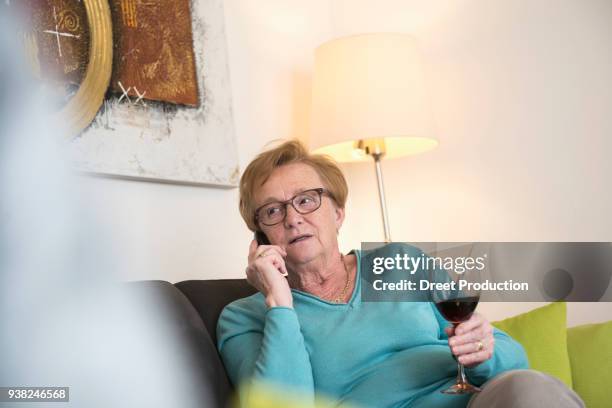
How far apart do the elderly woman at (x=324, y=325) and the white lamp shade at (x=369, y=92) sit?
2.11 ft

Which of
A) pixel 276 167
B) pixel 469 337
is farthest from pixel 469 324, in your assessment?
pixel 276 167

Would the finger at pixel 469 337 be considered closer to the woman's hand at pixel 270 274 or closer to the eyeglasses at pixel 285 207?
the woman's hand at pixel 270 274

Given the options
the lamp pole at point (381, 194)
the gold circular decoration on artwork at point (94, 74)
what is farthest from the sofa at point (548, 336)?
the lamp pole at point (381, 194)

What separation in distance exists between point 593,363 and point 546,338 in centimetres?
13

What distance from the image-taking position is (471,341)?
1.42m

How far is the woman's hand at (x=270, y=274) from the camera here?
1.68m

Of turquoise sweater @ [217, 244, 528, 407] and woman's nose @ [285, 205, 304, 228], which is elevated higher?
woman's nose @ [285, 205, 304, 228]

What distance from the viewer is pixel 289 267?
1.88 meters

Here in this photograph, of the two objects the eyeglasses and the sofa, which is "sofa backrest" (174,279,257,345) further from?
the eyeglasses

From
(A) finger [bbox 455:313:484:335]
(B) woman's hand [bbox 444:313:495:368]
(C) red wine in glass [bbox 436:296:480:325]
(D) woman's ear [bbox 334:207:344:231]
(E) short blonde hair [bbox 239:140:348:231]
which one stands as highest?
(E) short blonde hair [bbox 239:140:348:231]

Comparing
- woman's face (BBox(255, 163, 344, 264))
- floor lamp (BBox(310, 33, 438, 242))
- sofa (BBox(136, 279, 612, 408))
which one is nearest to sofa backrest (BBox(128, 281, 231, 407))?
sofa (BBox(136, 279, 612, 408))

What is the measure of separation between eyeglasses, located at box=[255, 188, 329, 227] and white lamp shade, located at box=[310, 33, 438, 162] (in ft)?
2.46

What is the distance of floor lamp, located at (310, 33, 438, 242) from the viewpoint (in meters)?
2.59

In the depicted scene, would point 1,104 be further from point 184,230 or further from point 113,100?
point 184,230
